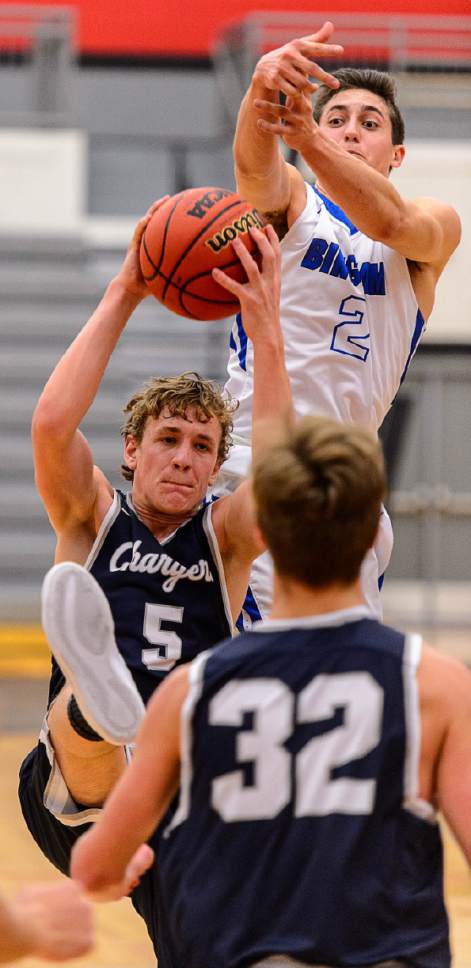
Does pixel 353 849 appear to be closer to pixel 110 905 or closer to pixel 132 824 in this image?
pixel 132 824

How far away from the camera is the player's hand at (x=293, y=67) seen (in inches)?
136

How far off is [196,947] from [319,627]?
1.93 feet

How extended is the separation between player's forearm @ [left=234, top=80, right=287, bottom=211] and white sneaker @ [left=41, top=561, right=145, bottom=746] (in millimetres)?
1211

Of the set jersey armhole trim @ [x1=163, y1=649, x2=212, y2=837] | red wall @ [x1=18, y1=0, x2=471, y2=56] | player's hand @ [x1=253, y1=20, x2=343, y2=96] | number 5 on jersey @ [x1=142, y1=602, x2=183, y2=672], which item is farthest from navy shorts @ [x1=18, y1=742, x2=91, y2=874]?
red wall @ [x1=18, y1=0, x2=471, y2=56]

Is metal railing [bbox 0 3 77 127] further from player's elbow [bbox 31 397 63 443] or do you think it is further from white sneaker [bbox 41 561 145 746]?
white sneaker [bbox 41 561 145 746]

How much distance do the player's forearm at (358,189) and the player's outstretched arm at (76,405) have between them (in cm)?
45

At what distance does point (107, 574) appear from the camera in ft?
12.3

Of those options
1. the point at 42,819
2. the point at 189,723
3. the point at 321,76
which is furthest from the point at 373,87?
the point at 189,723

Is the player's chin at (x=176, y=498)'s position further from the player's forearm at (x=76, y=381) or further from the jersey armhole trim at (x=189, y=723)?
the jersey armhole trim at (x=189, y=723)

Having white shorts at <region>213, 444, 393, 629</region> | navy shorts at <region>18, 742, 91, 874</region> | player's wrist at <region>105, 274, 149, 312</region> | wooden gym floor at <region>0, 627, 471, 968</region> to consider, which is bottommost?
wooden gym floor at <region>0, 627, 471, 968</region>

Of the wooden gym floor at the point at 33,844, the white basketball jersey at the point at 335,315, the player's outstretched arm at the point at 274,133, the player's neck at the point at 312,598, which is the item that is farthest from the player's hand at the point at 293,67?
the wooden gym floor at the point at 33,844

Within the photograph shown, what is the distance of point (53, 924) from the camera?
2521 millimetres

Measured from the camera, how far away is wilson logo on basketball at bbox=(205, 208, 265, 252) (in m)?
3.55

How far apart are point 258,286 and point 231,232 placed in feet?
0.60
